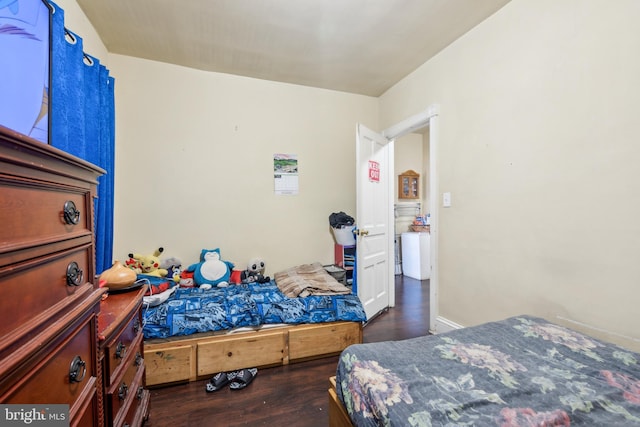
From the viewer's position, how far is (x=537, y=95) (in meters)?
1.72

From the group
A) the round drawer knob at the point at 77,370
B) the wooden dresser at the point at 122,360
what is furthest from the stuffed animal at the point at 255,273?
Result: the round drawer knob at the point at 77,370

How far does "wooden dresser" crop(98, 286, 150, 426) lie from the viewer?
989mm

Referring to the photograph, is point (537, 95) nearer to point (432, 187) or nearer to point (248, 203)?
point (432, 187)

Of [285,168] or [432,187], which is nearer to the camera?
[432,187]

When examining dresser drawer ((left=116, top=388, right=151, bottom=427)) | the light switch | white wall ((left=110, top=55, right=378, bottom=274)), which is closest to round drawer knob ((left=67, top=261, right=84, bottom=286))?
dresser drawer ((left=116, top=388, right=151, bottom=427))

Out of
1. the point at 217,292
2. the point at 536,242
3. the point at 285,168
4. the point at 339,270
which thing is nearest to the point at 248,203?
the point at 285,168

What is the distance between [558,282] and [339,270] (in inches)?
70.2

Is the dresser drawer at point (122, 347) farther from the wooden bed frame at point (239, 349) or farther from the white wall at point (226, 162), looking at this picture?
the white wall at point (226, 162)

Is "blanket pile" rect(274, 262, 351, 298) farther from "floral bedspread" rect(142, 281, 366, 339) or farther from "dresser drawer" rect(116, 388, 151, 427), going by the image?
"dresser drawer" rect(116, 388, 151, 427)

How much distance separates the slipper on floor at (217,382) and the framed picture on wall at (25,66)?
1.70 metres

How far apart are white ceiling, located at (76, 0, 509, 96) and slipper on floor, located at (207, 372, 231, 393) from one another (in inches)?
101

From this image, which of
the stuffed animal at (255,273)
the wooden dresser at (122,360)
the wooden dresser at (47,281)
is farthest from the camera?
the stuffed animal at (255,273)

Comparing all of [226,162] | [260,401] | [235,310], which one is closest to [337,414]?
[260,401]

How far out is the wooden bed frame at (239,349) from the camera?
1.83 metres
